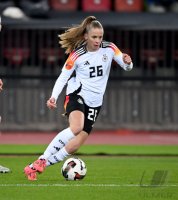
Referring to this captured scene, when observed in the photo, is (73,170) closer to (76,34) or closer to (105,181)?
(105,181)

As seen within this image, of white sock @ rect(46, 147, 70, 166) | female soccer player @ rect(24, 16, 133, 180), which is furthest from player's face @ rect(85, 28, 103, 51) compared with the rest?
white sock @ rect(46, 147, 70, 166)

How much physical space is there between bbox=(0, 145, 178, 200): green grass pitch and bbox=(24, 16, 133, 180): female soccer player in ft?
2.08

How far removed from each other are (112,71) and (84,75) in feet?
38.2

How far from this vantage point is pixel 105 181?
529 inches

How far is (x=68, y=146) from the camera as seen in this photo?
44.6 ft

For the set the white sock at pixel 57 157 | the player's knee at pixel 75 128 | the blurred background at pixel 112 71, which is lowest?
the blurred background at pixel 112 71

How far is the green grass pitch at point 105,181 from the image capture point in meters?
11.7

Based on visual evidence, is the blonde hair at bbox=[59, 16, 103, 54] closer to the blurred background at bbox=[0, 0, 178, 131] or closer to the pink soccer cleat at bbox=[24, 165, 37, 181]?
the pink soccer cleat at bbox=[24, 165, 37, 181]

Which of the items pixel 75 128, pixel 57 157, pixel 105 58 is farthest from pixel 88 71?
pixel 57 157

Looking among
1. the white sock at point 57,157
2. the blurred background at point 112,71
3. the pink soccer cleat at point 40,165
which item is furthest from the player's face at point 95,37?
the blurred background at point 112,71

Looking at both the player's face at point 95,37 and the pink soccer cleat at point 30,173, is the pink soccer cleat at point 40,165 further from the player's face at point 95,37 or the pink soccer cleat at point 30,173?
the player's face at point 95,37

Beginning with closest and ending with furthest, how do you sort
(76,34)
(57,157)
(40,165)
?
(40,165) < (57,157) < (76,34)

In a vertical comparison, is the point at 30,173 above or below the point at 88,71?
below

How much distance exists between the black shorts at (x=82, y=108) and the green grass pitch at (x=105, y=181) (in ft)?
2.53
